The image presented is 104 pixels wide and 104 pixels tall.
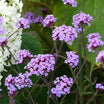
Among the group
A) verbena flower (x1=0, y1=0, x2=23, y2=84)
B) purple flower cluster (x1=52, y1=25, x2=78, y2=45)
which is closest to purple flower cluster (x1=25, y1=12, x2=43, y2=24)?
verbena flower (x1=0, y1=0, x2=23, y2=84)

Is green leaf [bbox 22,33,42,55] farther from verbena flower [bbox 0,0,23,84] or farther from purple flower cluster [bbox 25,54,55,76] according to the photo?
purple flower cluster [bbox 25,54,55,76]

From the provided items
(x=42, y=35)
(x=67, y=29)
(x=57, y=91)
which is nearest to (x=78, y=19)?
(x=67, y=29)

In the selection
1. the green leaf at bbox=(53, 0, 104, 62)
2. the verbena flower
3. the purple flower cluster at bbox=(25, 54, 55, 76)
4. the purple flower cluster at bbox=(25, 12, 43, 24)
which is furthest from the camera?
the purple flower cluster at bbox=(25, 12, 43, 24)

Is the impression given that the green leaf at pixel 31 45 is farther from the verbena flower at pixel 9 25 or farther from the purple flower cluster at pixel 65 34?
the purple flower cluster at pixel 65 34

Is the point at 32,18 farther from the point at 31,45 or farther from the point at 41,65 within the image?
the point at 41,65

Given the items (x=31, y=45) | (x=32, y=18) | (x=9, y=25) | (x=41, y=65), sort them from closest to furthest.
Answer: (x=41, y=65)
(x=9, y=25)
(x=31, y=45)
(x=32, y=18)

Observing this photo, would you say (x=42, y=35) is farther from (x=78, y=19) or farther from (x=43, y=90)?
(x=78, y=19)

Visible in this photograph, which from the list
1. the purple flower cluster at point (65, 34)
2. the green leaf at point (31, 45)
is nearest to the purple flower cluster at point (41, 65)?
the purple flower cluster at point (65, 34)

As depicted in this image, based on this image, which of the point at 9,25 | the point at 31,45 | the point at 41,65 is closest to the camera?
the point at 41,65

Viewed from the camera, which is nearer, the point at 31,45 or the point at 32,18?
the point at 31,45

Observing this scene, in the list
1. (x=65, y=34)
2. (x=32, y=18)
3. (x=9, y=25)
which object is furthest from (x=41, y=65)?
(x=32, y=18)

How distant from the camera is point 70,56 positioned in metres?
0.49

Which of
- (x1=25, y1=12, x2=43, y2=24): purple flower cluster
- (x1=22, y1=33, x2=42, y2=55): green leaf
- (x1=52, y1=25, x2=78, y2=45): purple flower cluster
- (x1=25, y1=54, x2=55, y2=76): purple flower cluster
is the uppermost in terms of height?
(x1=25, y1=12, x2=43, y2=24): purple flower cluster

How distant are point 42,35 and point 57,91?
16.3 inches
